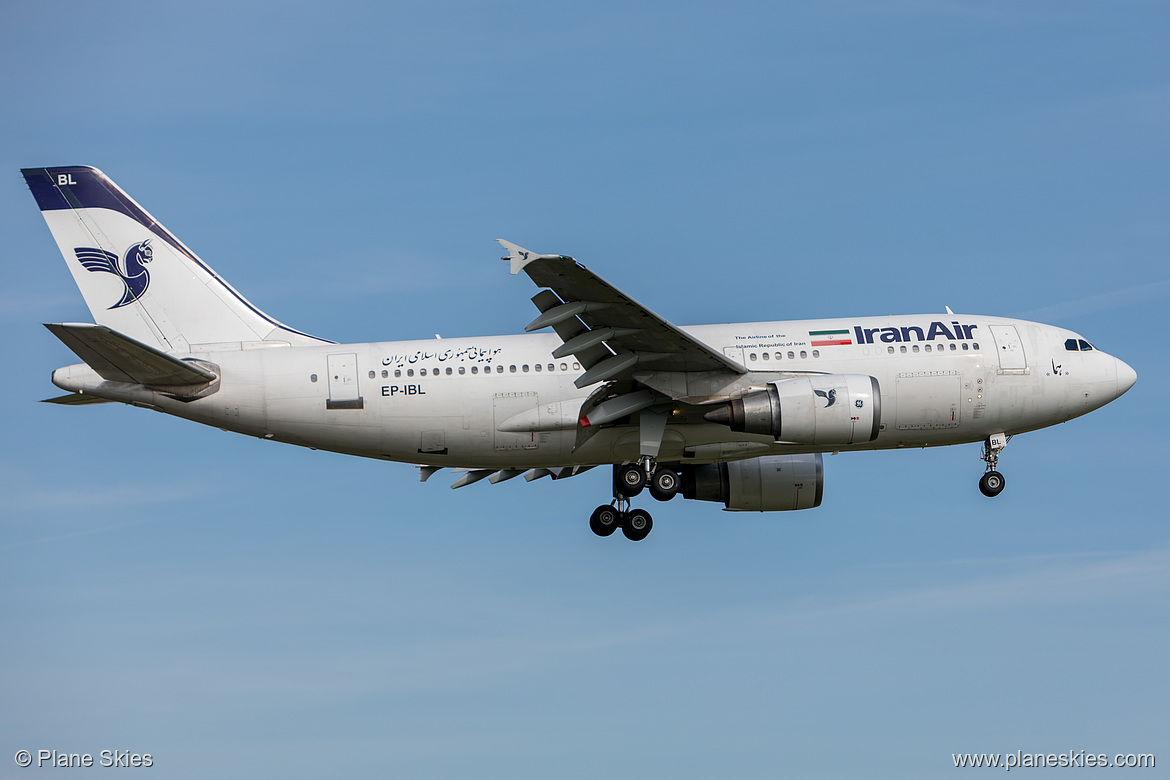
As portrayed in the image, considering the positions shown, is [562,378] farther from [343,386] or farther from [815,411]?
[815,411]

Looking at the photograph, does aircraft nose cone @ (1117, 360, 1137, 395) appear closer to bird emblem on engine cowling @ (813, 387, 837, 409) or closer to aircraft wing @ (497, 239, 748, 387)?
bird emblem on engine cowling @ (813, 387, 837, 409)

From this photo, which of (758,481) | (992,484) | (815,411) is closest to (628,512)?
(758,481)

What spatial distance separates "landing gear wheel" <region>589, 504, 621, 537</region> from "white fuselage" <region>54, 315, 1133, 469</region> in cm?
220

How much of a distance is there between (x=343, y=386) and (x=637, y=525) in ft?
29.6

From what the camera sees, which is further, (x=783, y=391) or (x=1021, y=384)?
(x=1021, y=384)

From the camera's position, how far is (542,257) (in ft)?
80.8

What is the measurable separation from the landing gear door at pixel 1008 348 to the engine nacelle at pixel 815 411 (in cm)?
446

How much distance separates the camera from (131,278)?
1272 inches

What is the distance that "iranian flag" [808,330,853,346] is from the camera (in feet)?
103

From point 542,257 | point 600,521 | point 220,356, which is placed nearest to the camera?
point 542,257

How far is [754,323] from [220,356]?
1387 cm

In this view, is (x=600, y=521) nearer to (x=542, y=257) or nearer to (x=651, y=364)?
(x=651, y=364)

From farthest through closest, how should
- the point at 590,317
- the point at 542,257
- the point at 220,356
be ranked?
the point at 220,356 < the point at 590,317 < the point at 542,257

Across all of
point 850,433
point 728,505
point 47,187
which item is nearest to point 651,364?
point 850,433
